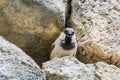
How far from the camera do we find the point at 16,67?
7.18 feet

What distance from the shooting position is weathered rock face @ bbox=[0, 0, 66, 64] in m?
2.96

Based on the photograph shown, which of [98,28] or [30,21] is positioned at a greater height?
[30,21]

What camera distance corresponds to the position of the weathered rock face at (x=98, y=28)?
9.96ft

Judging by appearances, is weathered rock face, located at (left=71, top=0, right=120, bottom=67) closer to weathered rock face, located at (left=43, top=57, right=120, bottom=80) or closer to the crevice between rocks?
the crevice between rocks

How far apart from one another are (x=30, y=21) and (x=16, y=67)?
862 mm

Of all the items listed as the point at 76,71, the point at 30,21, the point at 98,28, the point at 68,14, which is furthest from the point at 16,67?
the point at 68,14

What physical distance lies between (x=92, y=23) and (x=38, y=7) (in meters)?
0.45

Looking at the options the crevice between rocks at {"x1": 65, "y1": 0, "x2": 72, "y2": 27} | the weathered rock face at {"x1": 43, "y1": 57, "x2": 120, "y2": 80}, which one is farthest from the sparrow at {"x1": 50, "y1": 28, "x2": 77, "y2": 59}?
the weathered rock face at {"x1": 43, "y1": 57, "x2": 120, "y2": 80}

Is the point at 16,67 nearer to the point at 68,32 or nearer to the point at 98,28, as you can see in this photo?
the point at 68,32

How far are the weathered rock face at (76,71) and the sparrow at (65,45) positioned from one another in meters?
0.35

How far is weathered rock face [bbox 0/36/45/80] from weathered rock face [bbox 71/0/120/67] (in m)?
0.87

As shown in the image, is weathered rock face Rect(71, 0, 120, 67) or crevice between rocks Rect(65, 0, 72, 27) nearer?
weathered rock face Rect(71, 0, 120, 67)

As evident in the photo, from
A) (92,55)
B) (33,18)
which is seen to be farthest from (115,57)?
(33,18)

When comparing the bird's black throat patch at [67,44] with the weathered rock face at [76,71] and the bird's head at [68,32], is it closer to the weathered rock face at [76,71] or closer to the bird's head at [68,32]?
the bird's head at [68,32]
